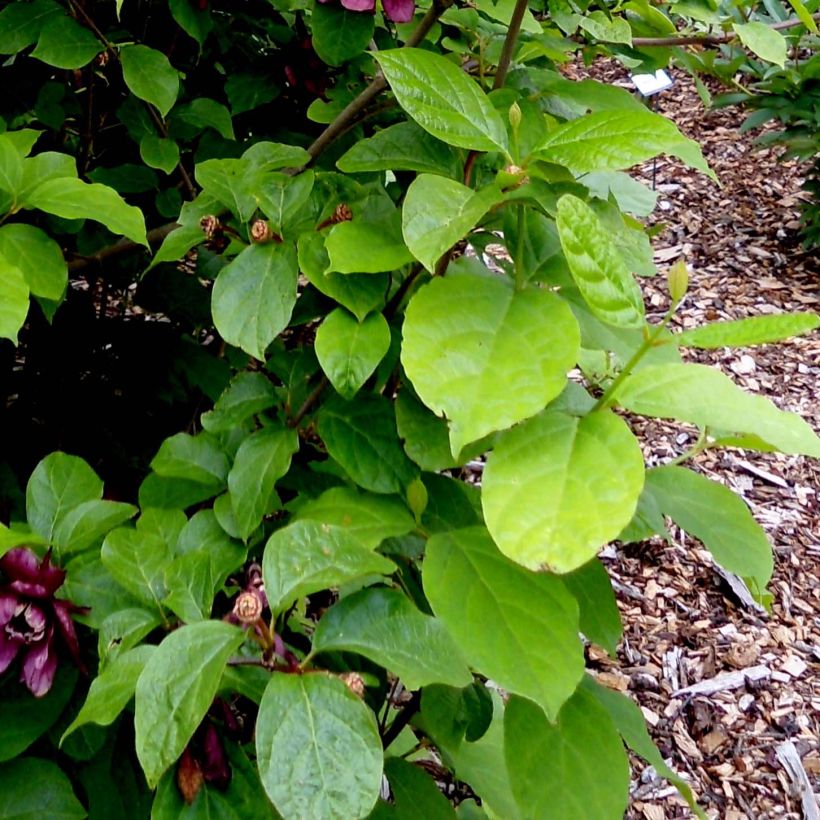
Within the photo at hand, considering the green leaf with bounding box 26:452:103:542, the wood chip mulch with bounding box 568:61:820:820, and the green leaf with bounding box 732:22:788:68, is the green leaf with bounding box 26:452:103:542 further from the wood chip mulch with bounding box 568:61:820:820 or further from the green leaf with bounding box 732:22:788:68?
the wood chip mulch with bounding box 568:61:820:820

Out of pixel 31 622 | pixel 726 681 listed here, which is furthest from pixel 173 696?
pixel 726 681

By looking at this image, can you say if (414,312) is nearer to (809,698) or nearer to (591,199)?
(591,199)

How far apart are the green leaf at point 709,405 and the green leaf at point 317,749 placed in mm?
311

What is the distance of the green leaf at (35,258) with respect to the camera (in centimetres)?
100

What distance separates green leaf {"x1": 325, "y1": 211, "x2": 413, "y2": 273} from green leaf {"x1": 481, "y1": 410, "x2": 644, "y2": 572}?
22cm

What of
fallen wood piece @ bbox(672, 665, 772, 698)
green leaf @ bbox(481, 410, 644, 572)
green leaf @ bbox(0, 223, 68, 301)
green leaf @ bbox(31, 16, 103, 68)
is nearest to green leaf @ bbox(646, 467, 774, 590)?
green leaf @ bbox(481, 410, 644, 572)

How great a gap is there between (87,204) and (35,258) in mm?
101

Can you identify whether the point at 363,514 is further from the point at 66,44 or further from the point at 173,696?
the point at 66,44


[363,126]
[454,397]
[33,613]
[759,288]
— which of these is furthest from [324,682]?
[759,288]

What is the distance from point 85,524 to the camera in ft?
3.02

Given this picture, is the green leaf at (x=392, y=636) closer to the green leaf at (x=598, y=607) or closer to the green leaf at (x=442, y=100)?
the green leaf at (x=598, y=607)

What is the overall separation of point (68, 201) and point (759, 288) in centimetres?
372

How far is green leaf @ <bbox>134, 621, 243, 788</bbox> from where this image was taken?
629mm

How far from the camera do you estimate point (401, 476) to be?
2.88 feet
